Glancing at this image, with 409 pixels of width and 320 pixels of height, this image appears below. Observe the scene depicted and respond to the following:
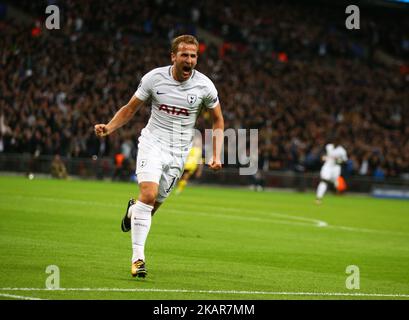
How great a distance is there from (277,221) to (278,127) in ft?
72.9

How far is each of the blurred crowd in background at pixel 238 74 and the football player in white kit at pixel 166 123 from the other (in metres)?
24.8

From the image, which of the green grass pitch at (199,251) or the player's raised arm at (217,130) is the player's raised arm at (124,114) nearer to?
the player's raised arm at (217,130)

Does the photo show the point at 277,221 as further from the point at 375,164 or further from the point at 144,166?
the point at 375,164

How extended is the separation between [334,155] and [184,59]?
904 inches

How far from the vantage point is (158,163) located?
10.6m

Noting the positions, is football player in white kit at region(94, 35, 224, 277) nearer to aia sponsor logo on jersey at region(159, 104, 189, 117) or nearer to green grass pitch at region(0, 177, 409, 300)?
aia sponsor logo on jersey at region(159, 104, 189, 117)

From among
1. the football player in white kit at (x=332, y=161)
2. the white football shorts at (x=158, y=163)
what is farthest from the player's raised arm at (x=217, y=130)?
the football player in white kit at (x=332, y=161)

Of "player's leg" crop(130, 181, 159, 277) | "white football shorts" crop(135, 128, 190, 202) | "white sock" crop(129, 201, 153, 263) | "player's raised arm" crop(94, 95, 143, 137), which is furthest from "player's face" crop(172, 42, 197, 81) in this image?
"white sock" crop(129, 201, 153, 263)

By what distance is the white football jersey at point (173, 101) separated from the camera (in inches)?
423

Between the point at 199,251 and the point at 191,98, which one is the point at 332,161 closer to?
the point at 199,251

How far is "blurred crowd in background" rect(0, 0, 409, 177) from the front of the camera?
3641cm

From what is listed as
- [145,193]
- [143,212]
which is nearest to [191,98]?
[145,193]

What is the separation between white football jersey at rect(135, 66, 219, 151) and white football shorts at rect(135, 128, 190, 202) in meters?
0.08
